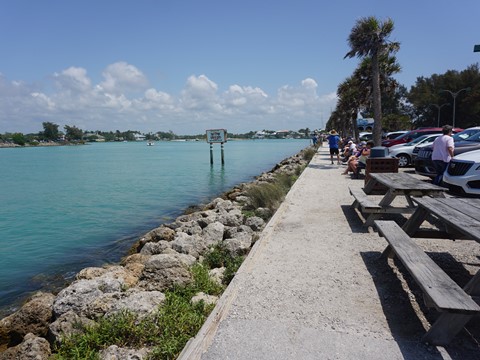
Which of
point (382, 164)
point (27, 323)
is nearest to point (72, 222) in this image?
point (27, 323)

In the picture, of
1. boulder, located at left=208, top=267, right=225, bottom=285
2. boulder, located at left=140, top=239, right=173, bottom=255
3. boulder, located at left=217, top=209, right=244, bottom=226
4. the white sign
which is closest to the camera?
boulder, located at left=208, top=267, right=225, bottom=285

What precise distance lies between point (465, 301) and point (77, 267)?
→ 8.12m

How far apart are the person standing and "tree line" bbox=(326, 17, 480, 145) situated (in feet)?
32.2

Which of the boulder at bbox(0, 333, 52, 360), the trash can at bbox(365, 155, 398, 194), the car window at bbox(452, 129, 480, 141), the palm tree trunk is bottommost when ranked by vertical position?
the boulder at bbox(0, 333, 52, 360)

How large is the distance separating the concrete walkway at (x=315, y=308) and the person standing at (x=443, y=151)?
496 centimetres

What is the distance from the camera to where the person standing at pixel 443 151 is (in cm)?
963

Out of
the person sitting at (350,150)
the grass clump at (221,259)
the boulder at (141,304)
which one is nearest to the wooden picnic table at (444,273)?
the grass clump at (221,259)

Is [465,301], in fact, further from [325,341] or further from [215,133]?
[215,133]

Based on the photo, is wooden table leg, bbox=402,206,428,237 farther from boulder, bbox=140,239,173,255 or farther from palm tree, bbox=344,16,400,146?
palm tree, bbox=344,16,400,146

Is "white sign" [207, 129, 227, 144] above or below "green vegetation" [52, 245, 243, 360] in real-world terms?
above

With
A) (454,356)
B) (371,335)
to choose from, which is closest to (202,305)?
(371,335)

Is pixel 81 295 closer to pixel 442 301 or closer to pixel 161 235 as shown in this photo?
pixel 442 301

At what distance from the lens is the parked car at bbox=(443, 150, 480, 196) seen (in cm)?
862

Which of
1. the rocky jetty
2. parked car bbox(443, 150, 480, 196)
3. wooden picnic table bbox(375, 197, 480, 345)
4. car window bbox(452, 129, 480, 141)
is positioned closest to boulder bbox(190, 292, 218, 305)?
the rocky jetty
